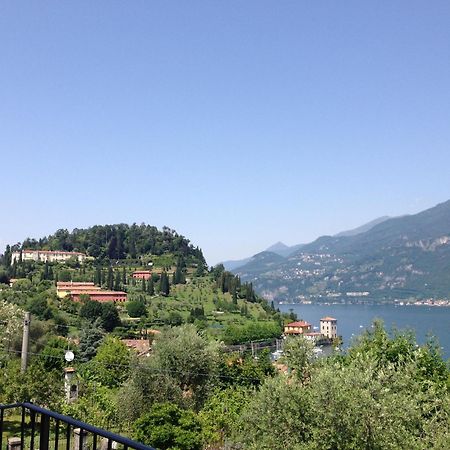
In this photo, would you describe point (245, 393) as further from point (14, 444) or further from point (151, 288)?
point (151, 288)

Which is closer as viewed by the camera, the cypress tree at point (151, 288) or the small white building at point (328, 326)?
the cypress tree at point (151, 288)

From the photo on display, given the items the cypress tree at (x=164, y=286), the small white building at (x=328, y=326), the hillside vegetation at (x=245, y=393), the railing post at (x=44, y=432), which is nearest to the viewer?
the railing post at (x=44, y=432)

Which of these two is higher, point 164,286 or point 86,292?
point 86,292

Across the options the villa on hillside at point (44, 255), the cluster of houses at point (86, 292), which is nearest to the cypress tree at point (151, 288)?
the cluster of houses at point (86, 292)

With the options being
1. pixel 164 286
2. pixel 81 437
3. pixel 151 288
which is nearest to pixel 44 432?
pixel 81 437

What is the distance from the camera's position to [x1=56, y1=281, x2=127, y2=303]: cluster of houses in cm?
12489

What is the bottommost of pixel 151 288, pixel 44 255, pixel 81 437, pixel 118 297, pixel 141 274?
pixel 118 297

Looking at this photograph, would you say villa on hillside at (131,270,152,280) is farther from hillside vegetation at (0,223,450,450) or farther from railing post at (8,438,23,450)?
railing post at (8,438,23,450)

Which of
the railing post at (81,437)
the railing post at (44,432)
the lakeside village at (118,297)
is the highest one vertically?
the railing post at (44,432)

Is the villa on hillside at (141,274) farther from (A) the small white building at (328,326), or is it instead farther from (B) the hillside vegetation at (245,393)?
(B) the hillside vegetation at (245,393)

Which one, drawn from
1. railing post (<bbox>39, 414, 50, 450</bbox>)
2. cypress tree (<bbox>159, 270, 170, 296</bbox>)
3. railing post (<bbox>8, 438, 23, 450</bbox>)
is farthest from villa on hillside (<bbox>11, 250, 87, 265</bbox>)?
railing post (<bbox>39, 414, 50, 450</bbox>)

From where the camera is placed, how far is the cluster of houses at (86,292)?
125m

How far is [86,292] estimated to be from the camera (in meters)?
128

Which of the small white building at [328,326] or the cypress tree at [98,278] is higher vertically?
the cypress tree at [98,278]
